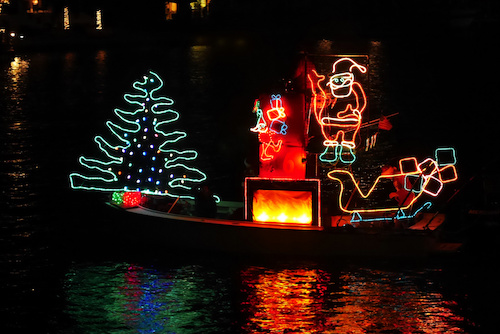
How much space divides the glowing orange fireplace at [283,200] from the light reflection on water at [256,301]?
0.98 meters

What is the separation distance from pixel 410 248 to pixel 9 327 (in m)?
7.48

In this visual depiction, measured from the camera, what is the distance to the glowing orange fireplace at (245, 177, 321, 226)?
15.6 meters

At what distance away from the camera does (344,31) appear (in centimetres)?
Result: 8344

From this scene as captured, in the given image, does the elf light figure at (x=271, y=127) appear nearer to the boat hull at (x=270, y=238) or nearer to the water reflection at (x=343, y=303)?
the boat hull at (x=270, y=238)

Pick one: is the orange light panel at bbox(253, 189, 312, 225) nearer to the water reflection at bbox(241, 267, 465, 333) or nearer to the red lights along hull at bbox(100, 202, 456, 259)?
the red lights along hull at bbox(100, 202, 456, 259)

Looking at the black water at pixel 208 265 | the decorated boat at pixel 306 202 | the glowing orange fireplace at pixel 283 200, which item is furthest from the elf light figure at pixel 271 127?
the glowing orange fireplace at pixel 283 200

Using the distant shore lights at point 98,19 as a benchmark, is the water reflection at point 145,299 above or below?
below

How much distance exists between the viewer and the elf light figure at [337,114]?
15.1 meters

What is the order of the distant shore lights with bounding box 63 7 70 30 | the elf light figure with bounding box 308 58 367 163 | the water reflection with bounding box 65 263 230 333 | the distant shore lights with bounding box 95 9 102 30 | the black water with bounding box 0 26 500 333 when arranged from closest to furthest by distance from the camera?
the water reflection with bounding box 65 263 230 333 → the black water with bounding box 0 26 500 333 → the elf light figure with bounding box 308 58 367 163 → the distant shore lights with bounding box 95 9 102 30 → the distant shore lights with bounding box 63 7 70 30

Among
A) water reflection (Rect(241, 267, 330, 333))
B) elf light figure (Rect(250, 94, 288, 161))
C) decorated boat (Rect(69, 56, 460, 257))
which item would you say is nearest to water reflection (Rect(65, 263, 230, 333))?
water reflection (Rect(241, 267, 330, 333))

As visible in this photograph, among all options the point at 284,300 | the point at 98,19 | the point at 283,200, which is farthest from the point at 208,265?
the point at 98,19

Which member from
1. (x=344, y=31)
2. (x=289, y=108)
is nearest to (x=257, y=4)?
(x=344, y=31)

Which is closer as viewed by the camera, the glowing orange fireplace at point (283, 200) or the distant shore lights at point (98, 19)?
the glowing orange fireplace at point (283, 200)

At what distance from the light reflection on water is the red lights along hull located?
384 mm
